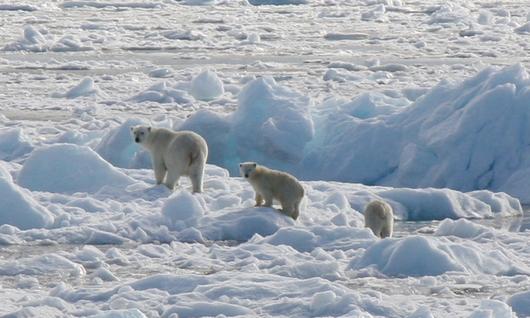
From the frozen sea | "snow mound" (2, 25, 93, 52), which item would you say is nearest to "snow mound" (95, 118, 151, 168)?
the frozen sea

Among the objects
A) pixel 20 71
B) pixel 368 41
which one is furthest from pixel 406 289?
pixel 368 41

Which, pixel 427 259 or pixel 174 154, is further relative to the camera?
pixel 174 154

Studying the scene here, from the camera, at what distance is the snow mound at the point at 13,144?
11930 millimetres

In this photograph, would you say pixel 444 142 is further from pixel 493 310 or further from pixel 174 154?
pixel 493 310

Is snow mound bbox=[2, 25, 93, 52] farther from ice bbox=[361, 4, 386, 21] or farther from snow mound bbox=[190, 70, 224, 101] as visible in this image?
ice bbox=[361, 4, 386, 21]

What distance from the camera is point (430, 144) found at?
11617 millimetres

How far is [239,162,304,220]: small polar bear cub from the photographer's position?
8492 mm

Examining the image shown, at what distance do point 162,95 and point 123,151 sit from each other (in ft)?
16.4

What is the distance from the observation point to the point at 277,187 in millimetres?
8531

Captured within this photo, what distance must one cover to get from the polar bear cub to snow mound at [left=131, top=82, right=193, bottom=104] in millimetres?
6992

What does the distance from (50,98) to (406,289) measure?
436 inches

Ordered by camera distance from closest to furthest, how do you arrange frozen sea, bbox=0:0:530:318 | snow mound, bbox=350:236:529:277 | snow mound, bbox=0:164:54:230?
frozen sea, bbox=0:0:530:318 → snow mound, bbox=350:236:529:277 → snow mound, bbox=0:164:54:230

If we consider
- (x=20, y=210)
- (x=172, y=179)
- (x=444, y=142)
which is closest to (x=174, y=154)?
(x=172, y=179)

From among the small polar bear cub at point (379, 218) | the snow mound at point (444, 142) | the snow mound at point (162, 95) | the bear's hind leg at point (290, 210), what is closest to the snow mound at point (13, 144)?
the snow mound at point (444, 142)
